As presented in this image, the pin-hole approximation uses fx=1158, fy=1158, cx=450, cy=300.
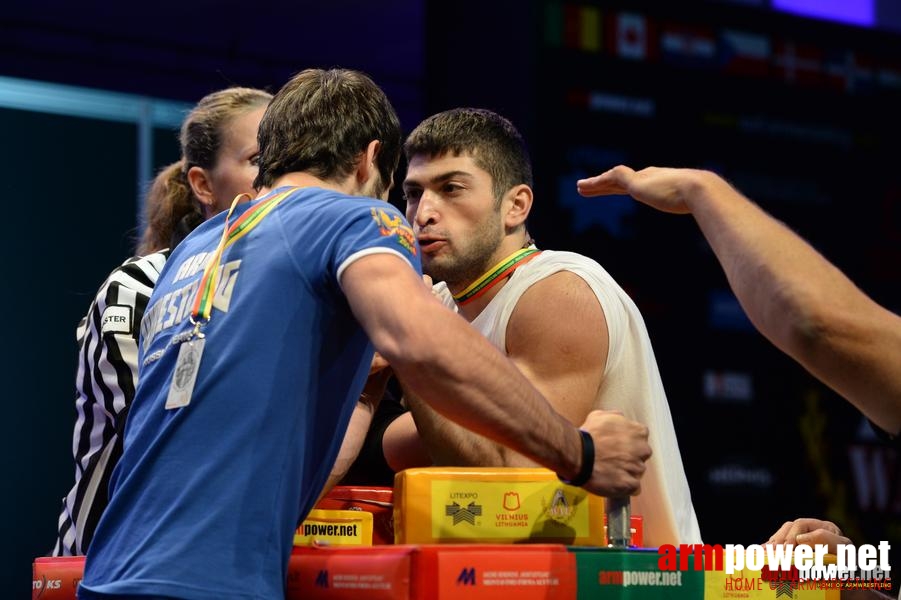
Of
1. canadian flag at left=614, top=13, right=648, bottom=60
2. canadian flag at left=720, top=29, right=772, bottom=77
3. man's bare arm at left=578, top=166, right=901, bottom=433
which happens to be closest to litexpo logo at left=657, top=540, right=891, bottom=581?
man's bare arm at left=578, top=166, right=901, bottom=433

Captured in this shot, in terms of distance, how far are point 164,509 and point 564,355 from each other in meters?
1.04

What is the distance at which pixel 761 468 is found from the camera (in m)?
5.04

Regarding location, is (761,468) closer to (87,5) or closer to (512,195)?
(512,195)

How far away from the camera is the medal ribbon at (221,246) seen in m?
1.69

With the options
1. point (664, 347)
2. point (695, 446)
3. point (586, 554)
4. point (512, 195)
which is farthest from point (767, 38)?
point (586, 554)

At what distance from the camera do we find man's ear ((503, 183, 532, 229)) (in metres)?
2.79

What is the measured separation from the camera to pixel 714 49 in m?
5.13

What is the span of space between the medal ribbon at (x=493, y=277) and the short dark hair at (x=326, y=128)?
731 millimetres

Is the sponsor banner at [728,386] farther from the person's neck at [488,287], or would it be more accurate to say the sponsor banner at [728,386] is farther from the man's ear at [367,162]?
the man's ear at [367,162]

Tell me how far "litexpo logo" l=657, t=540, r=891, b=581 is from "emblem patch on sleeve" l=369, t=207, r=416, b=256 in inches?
22.1

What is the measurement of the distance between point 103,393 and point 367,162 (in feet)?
3.37

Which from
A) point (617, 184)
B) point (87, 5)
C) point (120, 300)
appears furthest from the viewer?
point (87, 5)

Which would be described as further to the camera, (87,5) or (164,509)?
(87,5)

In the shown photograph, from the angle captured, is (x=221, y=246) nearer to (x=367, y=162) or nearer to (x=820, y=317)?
(x=367, y=162)
